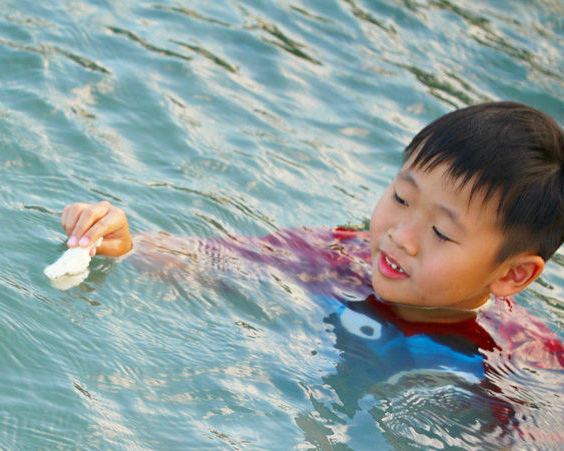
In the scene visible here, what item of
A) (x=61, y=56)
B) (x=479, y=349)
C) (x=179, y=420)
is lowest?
(x=61, y=56)

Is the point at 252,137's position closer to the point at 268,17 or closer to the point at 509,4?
the point at 268,17

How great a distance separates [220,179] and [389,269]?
A: 57.6 inches

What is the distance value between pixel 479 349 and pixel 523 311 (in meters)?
0.46

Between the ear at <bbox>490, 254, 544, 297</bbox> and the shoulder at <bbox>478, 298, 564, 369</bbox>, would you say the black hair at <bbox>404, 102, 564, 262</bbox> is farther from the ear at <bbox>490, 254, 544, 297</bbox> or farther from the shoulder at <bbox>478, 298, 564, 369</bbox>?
the shoulder at <bbox>478, 298, 564, 369</bbox>

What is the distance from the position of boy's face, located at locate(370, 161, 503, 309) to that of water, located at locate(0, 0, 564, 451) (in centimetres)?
35

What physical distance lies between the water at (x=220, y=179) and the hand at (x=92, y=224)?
0.15m

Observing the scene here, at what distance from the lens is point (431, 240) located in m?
3.44

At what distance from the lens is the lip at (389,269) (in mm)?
3520

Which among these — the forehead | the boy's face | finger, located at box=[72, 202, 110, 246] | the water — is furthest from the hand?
the forehead

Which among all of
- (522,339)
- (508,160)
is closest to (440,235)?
(508,160)

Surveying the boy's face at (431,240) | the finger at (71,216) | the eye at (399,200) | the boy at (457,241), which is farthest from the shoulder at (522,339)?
the finger at (71,216)

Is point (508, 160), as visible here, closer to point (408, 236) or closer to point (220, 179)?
point (408, 236)

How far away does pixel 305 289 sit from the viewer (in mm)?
3953

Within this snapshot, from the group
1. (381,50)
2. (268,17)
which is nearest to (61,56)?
(268,17)
